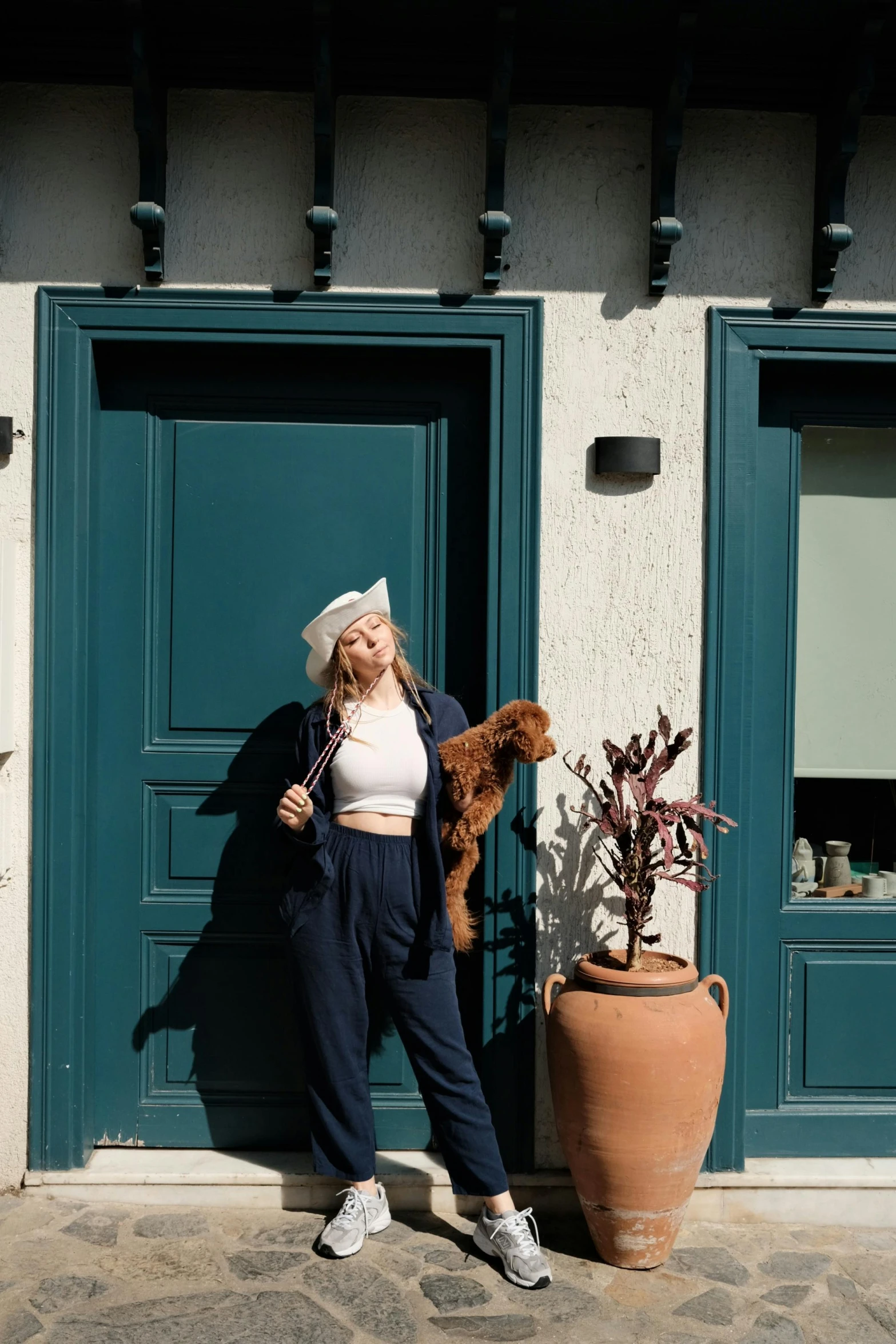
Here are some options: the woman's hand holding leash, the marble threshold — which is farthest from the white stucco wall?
the woman's hand holding leash

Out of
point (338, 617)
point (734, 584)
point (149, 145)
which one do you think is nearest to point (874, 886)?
point (734, 584)

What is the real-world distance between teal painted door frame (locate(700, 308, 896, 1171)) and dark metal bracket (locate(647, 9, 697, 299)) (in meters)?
0.25

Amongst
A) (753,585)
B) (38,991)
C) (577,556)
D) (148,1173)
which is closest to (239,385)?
(577,556)

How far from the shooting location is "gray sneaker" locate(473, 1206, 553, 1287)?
3.16m

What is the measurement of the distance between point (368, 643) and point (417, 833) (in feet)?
2.02

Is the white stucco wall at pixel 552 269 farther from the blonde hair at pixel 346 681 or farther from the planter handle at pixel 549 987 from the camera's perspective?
the blonde hair at pixel 346 681

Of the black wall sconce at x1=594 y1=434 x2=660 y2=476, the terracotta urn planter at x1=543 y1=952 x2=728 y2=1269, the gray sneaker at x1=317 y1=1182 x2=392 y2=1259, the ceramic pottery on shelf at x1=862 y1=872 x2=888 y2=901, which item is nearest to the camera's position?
the terracotta urn planter at x1=543 y1=952 x2=728 y2=1269

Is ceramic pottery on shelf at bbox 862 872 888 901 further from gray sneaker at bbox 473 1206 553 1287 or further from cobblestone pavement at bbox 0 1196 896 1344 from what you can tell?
gray sneaker at bbox 473 1206 553 1287

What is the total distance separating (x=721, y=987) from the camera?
349 centimetres

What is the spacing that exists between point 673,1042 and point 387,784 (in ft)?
3.70

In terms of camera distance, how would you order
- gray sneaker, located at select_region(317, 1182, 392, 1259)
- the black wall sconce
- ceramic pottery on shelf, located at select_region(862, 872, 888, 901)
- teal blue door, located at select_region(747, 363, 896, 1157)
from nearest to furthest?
gray sneaker, located at select_region(317, 1182, 392, 1259) < the black wall sconce < teal blue door, located at select_region(747, 363, 896, 1157) < ceramic pottery on shelf, located at select_region(862, 872, 888, 901)

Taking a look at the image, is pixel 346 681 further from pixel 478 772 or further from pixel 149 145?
pixel 149 145

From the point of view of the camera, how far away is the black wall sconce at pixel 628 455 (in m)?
3.58

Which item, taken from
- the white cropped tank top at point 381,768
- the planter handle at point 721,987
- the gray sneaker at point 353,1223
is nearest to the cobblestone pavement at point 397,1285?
the gray sneaker at point 353,1223
